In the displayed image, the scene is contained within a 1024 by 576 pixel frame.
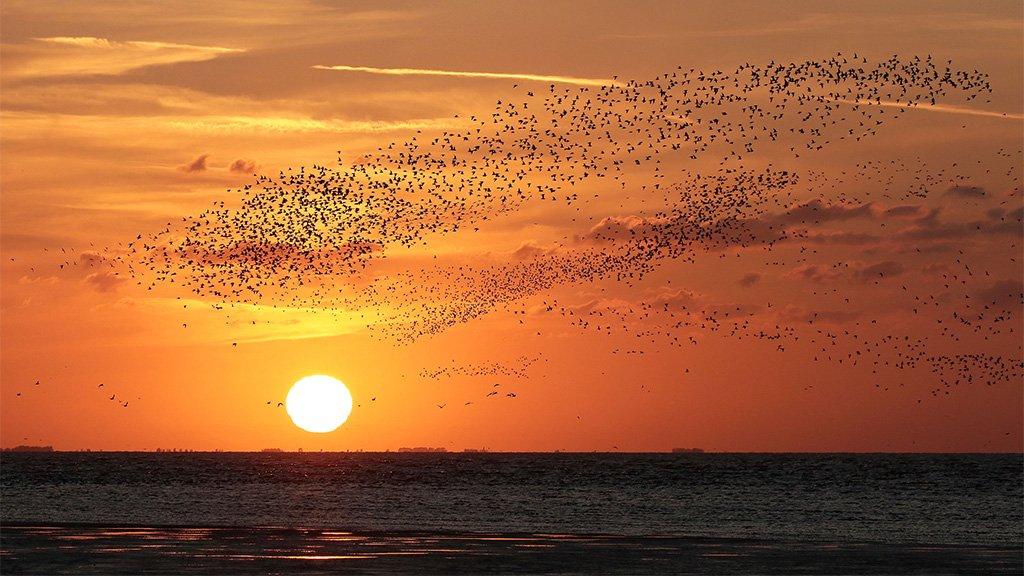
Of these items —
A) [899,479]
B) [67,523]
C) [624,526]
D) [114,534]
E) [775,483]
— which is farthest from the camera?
[899,479]

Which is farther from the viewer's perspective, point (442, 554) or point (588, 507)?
point (588, 507)

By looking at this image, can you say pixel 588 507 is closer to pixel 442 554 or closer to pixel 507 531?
pixel 507 531

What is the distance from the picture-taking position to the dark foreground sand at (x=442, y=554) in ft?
134

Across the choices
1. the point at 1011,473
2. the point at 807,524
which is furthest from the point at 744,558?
the point at 1011,473

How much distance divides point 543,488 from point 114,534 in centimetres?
7373

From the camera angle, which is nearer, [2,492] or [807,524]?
[807,524]

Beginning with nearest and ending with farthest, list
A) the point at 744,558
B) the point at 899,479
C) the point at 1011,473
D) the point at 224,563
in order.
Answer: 1. the point at 224,563
2. the point at 744,558
3. the point at 899,479
4. the point at 1011,473

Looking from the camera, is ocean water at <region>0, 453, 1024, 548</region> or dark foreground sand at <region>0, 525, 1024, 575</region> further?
ocean water at <region>0, 453, 1024, 548</region>

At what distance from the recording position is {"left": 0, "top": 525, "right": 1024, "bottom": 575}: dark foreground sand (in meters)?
40.8

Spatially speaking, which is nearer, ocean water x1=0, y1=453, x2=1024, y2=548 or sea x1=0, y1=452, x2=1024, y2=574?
sea x1=0, y1=452, x2=1024, y2=574

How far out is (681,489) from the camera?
123m

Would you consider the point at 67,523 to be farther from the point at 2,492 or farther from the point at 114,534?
the point at 2,492

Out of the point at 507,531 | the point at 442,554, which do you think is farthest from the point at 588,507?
the point at 442,554

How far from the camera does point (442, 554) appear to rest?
45031 mm
